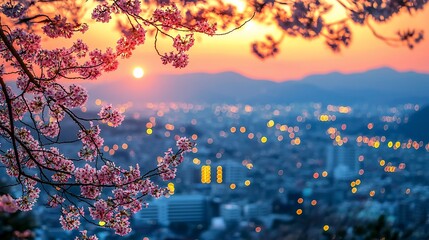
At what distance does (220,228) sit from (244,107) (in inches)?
1283

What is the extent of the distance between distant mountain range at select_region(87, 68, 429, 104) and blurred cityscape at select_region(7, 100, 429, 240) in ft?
2.74

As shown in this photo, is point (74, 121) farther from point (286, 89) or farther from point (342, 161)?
point (286, 89)

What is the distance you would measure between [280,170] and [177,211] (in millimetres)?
11782

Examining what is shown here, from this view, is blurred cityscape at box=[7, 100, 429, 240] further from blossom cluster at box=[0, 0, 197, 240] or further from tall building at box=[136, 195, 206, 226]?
blossom cluster at box=[0, 0, 197, 240]

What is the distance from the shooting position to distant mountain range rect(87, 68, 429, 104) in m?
37.9

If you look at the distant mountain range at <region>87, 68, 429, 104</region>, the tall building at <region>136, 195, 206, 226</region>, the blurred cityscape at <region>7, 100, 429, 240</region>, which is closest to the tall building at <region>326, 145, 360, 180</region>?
the blurred cityscape at <region>7, 100, 429, 240</region>

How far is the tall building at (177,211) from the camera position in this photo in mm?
18062

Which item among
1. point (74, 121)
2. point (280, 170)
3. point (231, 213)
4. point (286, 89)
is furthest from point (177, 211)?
point (286, 89)

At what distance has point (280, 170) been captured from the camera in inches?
1180

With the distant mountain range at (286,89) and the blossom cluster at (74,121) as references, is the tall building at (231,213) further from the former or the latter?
the distant mountain range at (286,89)

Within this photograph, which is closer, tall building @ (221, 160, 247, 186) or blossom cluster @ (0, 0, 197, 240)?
blossom cluster @ (0, 0, 197, 240)

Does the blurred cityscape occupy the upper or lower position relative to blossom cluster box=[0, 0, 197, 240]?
upper

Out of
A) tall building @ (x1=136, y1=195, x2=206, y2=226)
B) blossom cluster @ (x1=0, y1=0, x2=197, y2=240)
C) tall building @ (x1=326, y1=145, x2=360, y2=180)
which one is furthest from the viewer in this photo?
tall building @ (x1=326, y1=145, x2=360, y2=180)

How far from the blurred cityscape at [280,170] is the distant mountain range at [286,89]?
0.83 meters
